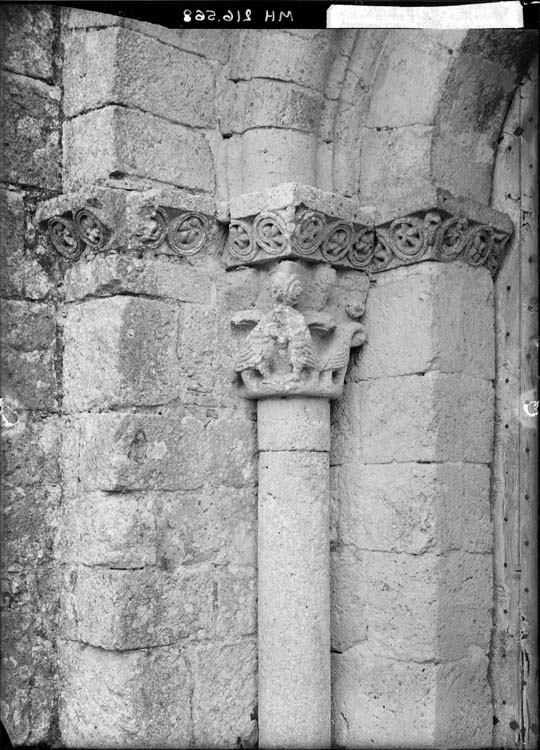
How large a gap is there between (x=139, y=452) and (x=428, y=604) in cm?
120

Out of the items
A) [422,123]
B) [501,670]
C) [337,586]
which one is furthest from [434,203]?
[501,670]

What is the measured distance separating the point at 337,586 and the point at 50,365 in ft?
4.64

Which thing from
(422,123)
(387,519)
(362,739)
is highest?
(422,123)

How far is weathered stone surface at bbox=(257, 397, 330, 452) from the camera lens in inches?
131

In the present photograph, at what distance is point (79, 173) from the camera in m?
3.24

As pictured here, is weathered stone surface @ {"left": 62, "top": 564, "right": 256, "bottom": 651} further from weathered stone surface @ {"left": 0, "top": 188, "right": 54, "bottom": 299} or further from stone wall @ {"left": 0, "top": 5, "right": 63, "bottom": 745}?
weathered stone surface @ {"left": 0, "top": 188, "right": 54, "bottom": 299}

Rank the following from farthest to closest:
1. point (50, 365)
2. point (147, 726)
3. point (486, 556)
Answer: point (486, 556) < point (50, 365) < point (147, 726)

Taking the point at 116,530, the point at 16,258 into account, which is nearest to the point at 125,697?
the point at 116,530

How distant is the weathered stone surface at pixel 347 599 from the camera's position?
3469 millimetres

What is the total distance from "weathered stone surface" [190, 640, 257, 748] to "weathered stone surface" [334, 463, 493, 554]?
620mm

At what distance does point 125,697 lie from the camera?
3016 mm

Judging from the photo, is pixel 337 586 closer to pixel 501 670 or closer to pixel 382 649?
pixel 382 649

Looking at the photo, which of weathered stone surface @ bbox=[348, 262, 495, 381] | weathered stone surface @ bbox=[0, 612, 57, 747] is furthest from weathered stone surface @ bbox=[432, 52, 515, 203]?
weathered stone surface @ bbox=[0, 612, 57, 747]

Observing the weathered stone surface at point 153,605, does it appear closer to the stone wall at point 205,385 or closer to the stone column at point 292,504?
the stone wall at point 205,385
